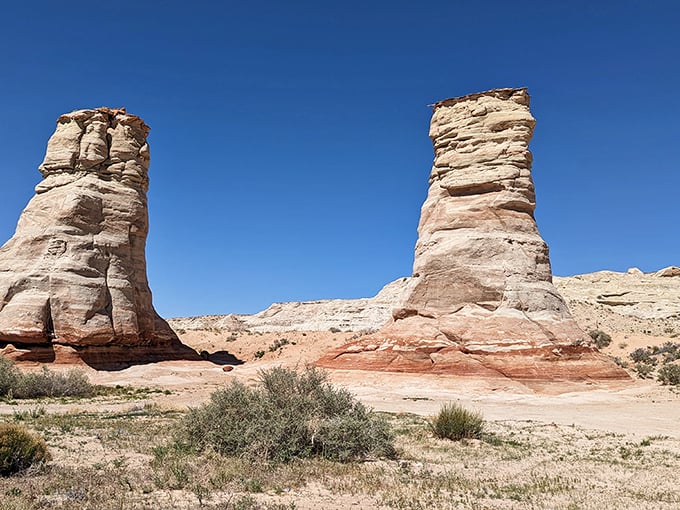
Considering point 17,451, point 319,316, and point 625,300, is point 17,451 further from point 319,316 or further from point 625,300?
point 625,300

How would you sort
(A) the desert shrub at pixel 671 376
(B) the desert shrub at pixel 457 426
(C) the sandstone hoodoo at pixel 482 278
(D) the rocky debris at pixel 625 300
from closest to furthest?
(B) the desert shrub at pixel 457 426 < (C) the sandstone hoodoo at pixel 482 278 < (A) the desert shrub at pixel 671 376 < (D) the rocky debris at pixel 625 300

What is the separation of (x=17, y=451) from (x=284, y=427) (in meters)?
3.85

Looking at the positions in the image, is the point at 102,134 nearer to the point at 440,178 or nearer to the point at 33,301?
the point at 33,301

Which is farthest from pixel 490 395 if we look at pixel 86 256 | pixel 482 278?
pixel 86 256

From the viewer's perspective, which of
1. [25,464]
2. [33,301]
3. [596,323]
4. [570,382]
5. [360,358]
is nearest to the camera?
[25,464]

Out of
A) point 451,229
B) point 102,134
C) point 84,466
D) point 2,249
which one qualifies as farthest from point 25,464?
point 102,134

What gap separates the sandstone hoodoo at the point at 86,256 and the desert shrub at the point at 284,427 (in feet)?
62.7

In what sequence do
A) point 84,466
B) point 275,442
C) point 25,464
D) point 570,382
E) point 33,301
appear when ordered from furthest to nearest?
point 33,301 → point 570,382 → point 275,442 → point 84,466 → point 25,464

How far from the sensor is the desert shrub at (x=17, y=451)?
289 inches

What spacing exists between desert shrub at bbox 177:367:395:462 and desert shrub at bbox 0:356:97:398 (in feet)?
36.8

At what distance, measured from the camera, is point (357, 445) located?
938 centimetres

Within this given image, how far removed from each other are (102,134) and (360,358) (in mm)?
19764

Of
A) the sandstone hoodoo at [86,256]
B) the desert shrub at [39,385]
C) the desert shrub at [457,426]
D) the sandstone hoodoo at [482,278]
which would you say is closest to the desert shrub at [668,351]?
the sandstone hoodoo at [482,278]

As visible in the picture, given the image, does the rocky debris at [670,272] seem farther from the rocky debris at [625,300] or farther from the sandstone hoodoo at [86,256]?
the sandstone hoodoo at [86,256]
